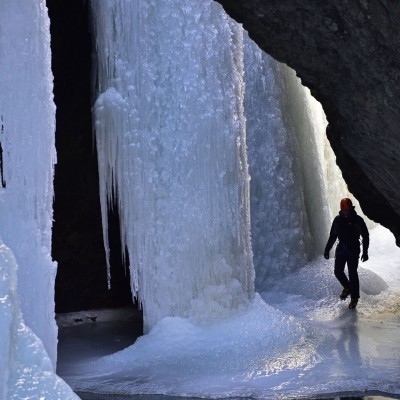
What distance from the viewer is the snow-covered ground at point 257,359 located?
21.6 feet

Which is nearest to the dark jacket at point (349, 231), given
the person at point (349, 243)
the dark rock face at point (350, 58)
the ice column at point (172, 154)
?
the person at point (349, 243)

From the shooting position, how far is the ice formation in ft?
17.6

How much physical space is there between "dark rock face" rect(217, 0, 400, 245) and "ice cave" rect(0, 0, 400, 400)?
1.49 meters

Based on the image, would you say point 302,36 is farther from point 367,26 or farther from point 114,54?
point 114,54

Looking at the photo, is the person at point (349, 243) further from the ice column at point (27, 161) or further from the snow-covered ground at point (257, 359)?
the ice column at point (27, 161)

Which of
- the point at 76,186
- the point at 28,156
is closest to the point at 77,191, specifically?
the point at 76,186

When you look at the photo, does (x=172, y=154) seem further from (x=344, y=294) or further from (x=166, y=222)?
(x=344, y=294)

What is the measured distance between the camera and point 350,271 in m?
10.5

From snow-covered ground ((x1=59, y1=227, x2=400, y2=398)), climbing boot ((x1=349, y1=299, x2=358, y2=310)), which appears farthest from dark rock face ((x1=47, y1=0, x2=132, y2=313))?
climbing boot ((x1=349, y1=299, x2=358, y2=310))

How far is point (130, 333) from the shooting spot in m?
9.70

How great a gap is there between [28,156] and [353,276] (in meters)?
5.72

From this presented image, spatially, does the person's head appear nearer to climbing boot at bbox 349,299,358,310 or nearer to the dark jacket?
the dark jacket

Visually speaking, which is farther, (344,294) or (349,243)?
(344,294)

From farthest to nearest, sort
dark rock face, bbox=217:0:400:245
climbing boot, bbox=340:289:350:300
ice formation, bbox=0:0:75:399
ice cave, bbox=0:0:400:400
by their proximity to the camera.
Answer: climbing boot, bbox=340:289:350:300 → dark rock face, bbox=217:0:400:245 → ice cave, bbox=0:0:400:400 → ice formation, bbox=0:0:75:399
